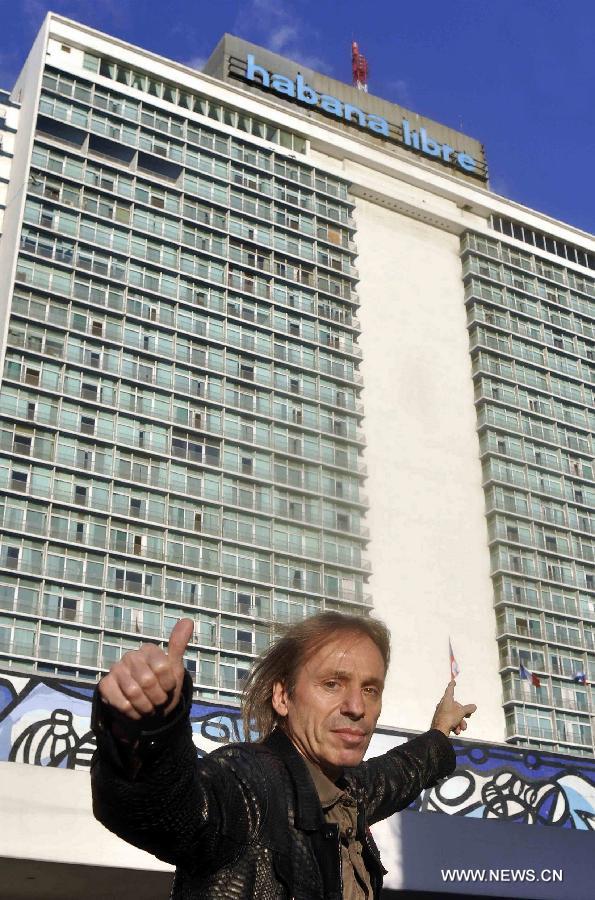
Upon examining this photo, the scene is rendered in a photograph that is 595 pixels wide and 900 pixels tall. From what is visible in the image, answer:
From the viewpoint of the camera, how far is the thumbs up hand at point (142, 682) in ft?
9.05

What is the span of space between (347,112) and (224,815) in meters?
86.9

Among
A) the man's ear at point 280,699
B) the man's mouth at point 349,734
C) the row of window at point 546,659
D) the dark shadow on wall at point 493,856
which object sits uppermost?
the row of window at point 546,659

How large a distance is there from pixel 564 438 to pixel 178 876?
7866cm

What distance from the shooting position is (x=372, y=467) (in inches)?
2798

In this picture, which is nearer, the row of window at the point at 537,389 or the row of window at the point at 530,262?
the row of window at the point at 537,389

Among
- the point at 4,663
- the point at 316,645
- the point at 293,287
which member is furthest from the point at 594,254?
the point at 316,645

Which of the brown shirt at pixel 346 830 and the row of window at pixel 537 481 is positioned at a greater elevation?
the row of window at pixel 537 481

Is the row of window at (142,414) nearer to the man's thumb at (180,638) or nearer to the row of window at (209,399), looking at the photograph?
the row of window at (209,399)

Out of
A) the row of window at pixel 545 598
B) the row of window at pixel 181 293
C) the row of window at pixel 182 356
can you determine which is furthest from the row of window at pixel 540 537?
the row of window at pixel 181 293

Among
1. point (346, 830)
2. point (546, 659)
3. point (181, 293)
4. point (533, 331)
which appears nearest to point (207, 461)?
point (181, 293)

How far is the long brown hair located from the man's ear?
0.02 m

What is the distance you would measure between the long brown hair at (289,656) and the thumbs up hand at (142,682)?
4.21 ft

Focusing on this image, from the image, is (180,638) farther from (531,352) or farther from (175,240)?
(531,352)

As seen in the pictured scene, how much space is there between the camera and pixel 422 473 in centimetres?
7262
